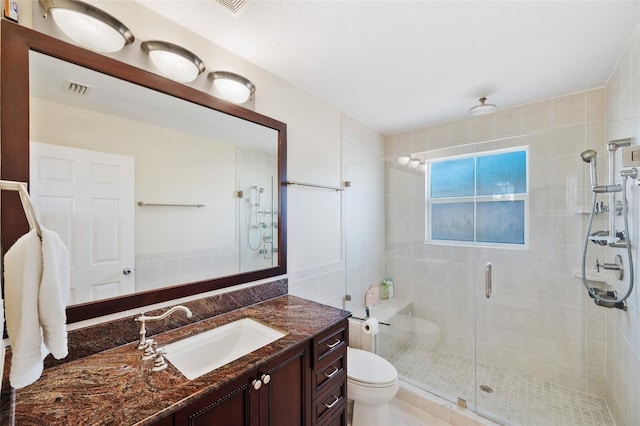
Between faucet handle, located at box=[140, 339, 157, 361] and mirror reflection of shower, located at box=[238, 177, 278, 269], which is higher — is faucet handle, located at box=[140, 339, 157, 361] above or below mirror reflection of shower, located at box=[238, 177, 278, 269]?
below

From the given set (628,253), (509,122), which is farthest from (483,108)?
(628,253)

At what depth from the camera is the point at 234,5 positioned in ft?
4.13

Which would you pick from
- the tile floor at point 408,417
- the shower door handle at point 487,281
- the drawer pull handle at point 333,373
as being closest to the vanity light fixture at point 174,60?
the drawer pull handle at point 333,373

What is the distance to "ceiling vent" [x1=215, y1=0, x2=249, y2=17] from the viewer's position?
124 centimetres

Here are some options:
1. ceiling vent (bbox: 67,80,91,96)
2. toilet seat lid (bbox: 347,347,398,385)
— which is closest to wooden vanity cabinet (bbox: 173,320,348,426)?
toilet seat lid (bbox: 347,347,398,385)

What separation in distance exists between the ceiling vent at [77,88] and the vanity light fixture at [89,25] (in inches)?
6.4

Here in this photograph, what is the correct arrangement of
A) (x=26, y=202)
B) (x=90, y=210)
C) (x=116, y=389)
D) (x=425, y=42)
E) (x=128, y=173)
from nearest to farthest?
(x=26, y=202) < (x=116, y=389) < (x=90, y=210) < (x=128, y=173) < (x=425, y=42)

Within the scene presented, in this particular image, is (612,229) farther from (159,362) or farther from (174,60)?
(174,60)

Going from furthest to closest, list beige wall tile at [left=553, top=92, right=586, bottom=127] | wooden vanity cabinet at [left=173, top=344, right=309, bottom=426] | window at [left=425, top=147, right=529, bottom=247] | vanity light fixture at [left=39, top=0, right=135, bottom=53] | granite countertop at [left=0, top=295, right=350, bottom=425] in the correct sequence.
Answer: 1. window at [left=425, top=147, right=529, bottom=247]
2. beige wall tile at [left=553, top=92, right=586, bottom=127]
3. vanity light fixture at [left=39, top=0, right=135, bottom=53]
4. wooden vanity cabinet at [left=173, top=344, right=309, bottom=426]
5. granite countertop at [left=0, top=295, right=350, bottom=425]

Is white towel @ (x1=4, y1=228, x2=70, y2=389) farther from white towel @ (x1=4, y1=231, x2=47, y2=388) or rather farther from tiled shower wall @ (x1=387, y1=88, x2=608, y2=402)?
tiled shower wall @ (x1=387, y1=88, x2=608, y2=402)

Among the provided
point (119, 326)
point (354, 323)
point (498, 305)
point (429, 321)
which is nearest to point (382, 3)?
point (119, 326)

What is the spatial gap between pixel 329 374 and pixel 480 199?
81.3 inches

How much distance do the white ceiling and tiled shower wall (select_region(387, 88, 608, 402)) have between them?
307 mm

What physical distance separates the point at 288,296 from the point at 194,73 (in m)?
1.49
